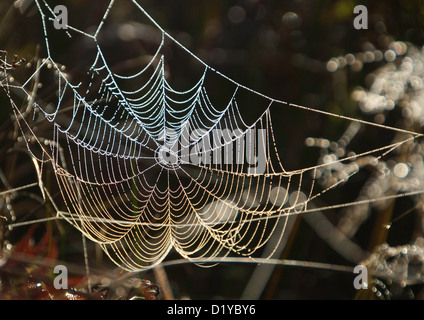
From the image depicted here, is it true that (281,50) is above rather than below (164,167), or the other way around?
above

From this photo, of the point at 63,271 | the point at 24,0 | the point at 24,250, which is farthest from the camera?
the point at 24,0

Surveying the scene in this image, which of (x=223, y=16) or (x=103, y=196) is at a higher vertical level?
(x=223, y=16)

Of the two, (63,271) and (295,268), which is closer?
(63,271)

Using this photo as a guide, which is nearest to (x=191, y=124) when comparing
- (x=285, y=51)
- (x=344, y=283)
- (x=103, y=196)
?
(x=103, y=196)

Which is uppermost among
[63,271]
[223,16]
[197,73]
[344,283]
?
[223,16]

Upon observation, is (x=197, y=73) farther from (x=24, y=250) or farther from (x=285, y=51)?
(x=24, y=250)

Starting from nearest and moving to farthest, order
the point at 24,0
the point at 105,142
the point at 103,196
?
the point at 24,0 → the point at 103,196 → the point at 105,142

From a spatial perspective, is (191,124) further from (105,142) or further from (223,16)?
(223,16)

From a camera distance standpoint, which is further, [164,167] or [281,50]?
[281,50]

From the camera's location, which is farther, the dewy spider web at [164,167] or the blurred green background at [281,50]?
the blurred green background at [281,50]

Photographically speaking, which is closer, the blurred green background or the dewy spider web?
the dewy spider web
